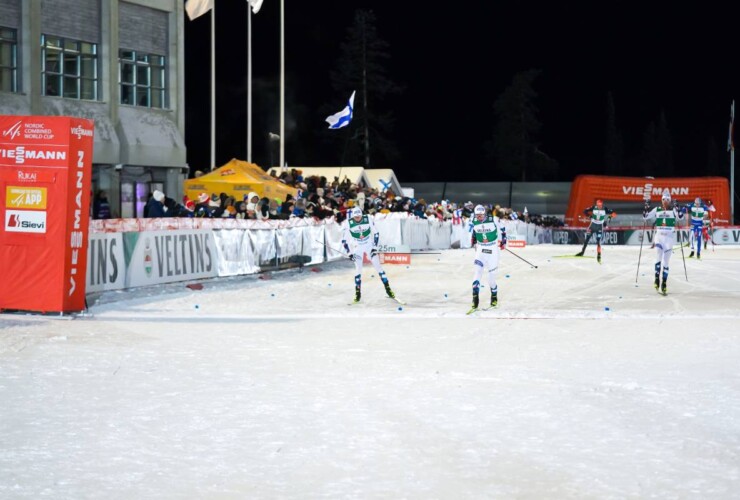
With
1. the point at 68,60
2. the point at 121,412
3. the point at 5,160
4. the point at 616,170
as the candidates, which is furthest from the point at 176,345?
the point at 616,170

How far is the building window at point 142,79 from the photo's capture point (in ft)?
130

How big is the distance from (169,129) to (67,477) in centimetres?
3636

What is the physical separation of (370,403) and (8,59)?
96.5 ft

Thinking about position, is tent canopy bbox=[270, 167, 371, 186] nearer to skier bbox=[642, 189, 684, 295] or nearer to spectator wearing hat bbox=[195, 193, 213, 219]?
spectator wearing hat bbox=[195, 193, 213, 219]

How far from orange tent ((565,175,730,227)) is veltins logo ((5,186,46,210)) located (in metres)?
49.2

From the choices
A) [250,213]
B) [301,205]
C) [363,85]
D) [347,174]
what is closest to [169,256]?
[250,213]

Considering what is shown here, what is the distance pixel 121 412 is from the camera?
8586 millimetres

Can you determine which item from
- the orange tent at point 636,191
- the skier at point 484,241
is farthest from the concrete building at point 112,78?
the orange tent at point 636,191

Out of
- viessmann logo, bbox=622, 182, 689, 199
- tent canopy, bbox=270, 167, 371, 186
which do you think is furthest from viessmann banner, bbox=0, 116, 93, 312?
viessmann logo, bbox=622, 182, 689, 199

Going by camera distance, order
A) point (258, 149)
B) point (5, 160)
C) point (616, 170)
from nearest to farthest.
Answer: point (5, 160) → point (258, 149) → point (616, 170)

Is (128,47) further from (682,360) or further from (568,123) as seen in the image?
(568,123)

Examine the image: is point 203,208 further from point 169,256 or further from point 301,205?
point 301,205

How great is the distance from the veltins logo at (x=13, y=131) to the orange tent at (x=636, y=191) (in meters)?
49.4

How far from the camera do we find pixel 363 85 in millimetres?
107250
